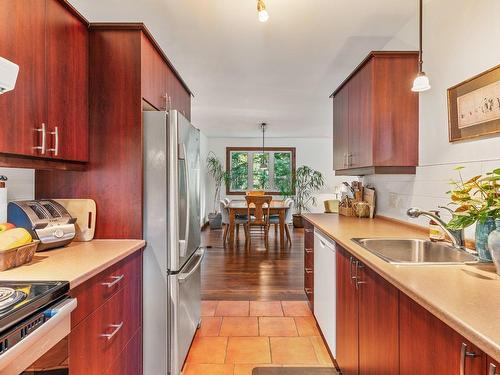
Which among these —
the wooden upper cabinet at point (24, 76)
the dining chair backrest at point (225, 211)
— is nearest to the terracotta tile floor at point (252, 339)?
the wooden upper cabinet at point (24, 76)

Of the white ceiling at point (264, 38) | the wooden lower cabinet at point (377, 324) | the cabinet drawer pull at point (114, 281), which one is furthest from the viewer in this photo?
the white ceiling at point (264, 38)

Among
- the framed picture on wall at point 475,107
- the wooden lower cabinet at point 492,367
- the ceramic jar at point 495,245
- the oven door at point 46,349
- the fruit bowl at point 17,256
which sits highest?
the framed picture on wall at point 475,107

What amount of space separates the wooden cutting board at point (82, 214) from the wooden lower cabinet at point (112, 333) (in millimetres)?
334

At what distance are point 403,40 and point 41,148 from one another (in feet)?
8.52

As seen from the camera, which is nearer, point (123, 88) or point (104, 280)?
point (104, 280)

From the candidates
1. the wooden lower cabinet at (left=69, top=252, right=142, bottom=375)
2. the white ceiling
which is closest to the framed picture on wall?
the white ceiling

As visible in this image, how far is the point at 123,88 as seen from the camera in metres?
1.85

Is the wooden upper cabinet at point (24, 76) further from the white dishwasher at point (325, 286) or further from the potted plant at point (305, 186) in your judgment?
the potted plant at point (305, 186)

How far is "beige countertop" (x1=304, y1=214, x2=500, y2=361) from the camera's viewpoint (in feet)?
2.50

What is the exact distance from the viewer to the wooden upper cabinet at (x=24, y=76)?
1298 mm

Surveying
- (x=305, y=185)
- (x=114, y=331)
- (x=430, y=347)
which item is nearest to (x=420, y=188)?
(x=430, y=347)

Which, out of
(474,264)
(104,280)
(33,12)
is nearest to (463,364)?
(474,264)

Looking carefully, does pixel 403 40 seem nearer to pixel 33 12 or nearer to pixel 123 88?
pixel 123 88

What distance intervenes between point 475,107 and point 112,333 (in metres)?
2.14
